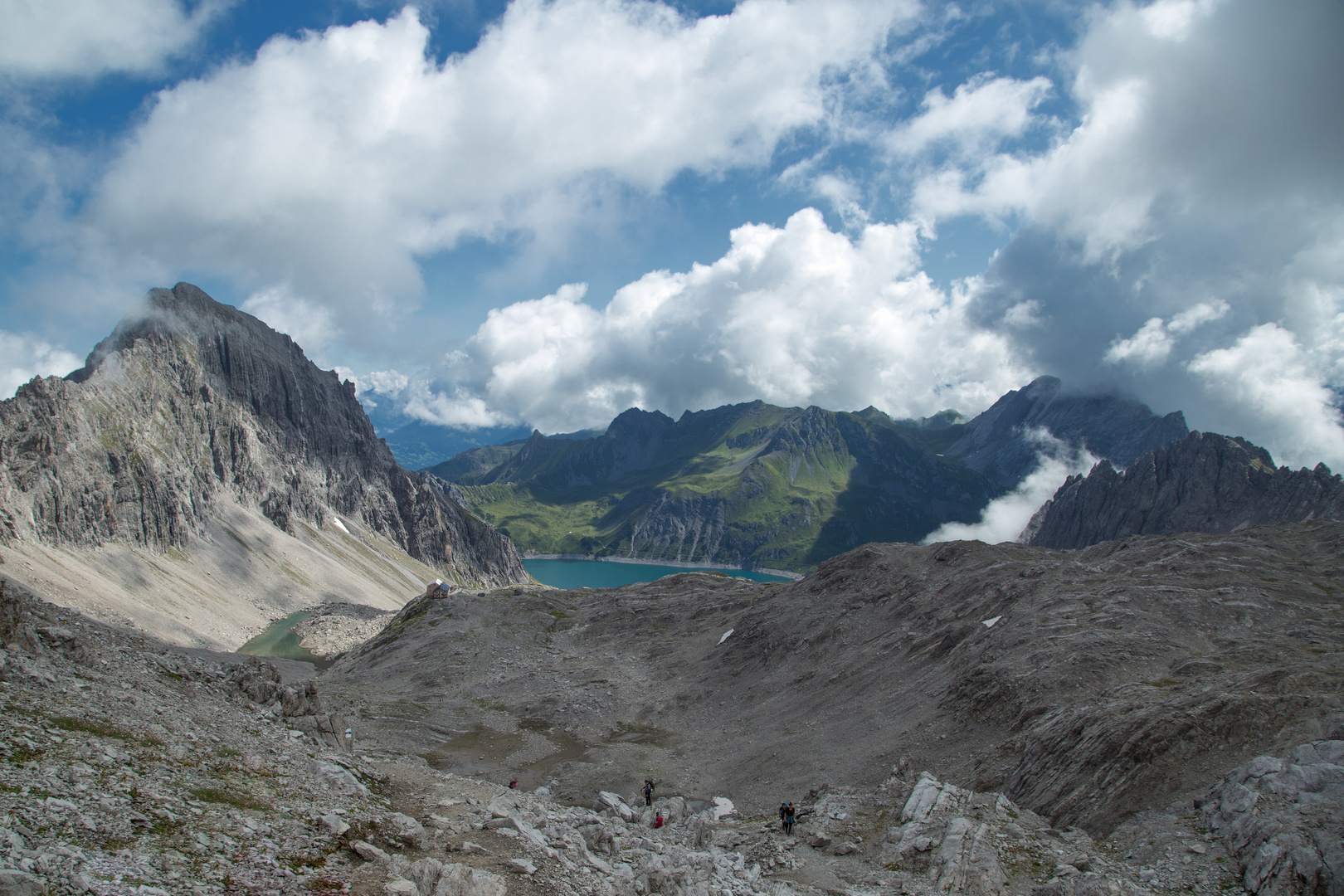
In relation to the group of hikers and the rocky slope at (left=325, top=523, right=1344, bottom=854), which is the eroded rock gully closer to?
the rocky slope at (left=325, top=523, right=1344, bottom=854)

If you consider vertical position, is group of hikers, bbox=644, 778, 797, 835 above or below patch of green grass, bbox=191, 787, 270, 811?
below

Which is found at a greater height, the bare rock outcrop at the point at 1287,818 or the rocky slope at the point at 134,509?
the rocky slope at the point at 134,509

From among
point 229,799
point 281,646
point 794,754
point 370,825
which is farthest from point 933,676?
point 281,646

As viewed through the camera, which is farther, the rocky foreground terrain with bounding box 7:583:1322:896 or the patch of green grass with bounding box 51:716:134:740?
the patch of green grass with bounding box 51:716:134:740

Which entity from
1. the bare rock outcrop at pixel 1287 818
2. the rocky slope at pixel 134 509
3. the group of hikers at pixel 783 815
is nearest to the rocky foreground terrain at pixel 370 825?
the bare rock outcrop at pixel 1287 818

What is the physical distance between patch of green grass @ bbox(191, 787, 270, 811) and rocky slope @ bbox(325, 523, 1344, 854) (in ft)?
111

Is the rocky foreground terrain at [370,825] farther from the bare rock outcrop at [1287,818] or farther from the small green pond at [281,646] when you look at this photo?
the small green pond at [281,646]

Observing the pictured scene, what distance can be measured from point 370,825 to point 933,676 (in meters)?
49.7

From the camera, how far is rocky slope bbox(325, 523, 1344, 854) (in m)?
34.2

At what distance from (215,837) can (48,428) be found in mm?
178009

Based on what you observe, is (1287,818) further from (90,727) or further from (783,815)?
(90,727)

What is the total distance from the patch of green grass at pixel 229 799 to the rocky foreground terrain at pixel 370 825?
0.32 ft

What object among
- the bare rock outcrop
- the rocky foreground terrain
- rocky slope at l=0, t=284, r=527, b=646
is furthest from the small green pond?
the bare rock outcrop

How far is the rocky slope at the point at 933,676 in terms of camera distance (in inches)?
1346
